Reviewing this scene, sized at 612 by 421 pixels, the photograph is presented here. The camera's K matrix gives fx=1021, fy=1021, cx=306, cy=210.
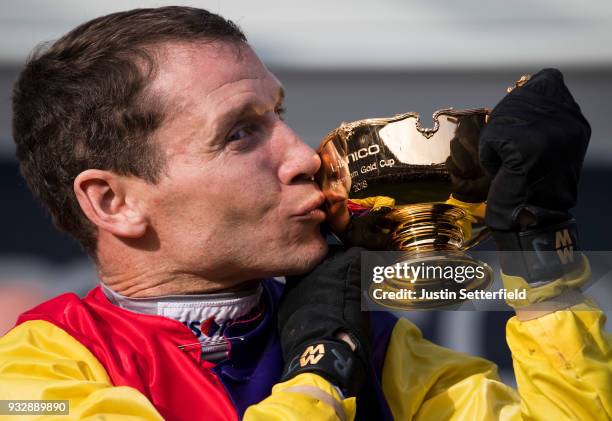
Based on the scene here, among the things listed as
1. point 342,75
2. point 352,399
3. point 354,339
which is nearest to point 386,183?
point 354,339

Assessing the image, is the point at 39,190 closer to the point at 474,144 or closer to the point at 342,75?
the point at 474,144

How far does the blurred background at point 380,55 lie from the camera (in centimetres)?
354

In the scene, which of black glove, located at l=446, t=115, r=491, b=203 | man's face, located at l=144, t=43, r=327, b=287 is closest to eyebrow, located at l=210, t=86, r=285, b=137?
man's face, located at l=144, t=43, r=327, b=287

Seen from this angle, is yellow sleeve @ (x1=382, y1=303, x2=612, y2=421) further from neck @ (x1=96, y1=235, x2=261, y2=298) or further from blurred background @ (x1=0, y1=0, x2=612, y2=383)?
blurred background @ (x1=0, y1=0, x2=612, y2=383)

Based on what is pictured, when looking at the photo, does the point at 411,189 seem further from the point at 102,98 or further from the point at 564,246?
the point at 102,98

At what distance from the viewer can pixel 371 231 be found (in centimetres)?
197

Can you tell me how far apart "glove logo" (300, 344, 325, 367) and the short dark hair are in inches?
18.7

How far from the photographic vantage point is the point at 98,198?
2.05 meters

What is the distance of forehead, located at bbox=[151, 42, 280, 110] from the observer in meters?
1.97

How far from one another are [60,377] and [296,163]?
1.92ft

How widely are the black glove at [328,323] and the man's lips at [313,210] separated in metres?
0.09

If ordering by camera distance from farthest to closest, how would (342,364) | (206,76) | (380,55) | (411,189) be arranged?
1. (380,55)
2. (206,76)
3. (411,189)
4. (342,364)

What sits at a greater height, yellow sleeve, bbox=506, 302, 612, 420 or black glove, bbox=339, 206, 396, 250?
black glove, bbox=339, 206, 396, 250

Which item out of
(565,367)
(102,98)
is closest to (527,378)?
(565,367)
